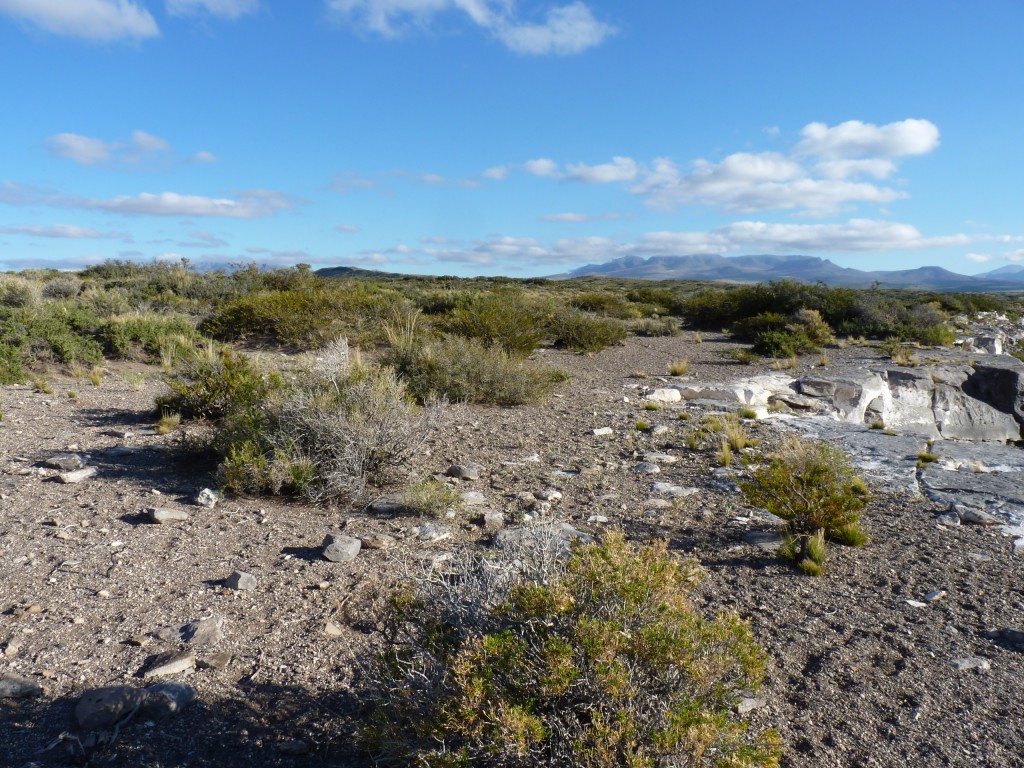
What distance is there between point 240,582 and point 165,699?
3.24ft

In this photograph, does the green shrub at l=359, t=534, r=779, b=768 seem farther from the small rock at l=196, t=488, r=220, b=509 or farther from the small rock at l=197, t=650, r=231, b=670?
the small rock at l=196, t=488, r=220, b=509

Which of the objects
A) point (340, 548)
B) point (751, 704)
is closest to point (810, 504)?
point (751, 704)

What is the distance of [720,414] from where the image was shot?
330 inches

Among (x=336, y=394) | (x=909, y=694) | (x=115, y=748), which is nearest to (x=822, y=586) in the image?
(x=909, y=694)

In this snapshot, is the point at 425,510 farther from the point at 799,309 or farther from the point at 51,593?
the point at 799,309

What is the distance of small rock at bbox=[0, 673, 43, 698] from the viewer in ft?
8.53

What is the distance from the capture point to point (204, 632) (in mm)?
3070

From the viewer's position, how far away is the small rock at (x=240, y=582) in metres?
3.51

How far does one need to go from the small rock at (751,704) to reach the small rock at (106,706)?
2.36 m

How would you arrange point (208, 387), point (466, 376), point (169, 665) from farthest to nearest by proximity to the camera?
point (466, 376) → point (208, 387) → point (169, 665)

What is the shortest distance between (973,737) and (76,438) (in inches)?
281

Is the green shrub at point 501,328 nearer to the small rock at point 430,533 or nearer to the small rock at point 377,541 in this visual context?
the small rock at point 430,533

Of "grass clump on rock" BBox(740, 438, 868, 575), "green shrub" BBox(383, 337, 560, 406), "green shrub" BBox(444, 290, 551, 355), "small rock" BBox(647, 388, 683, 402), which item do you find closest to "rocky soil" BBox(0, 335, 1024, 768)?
"grass clump on rock" BBox(740, 438, 868, 575)

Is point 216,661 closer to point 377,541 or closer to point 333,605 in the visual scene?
point 333,605
